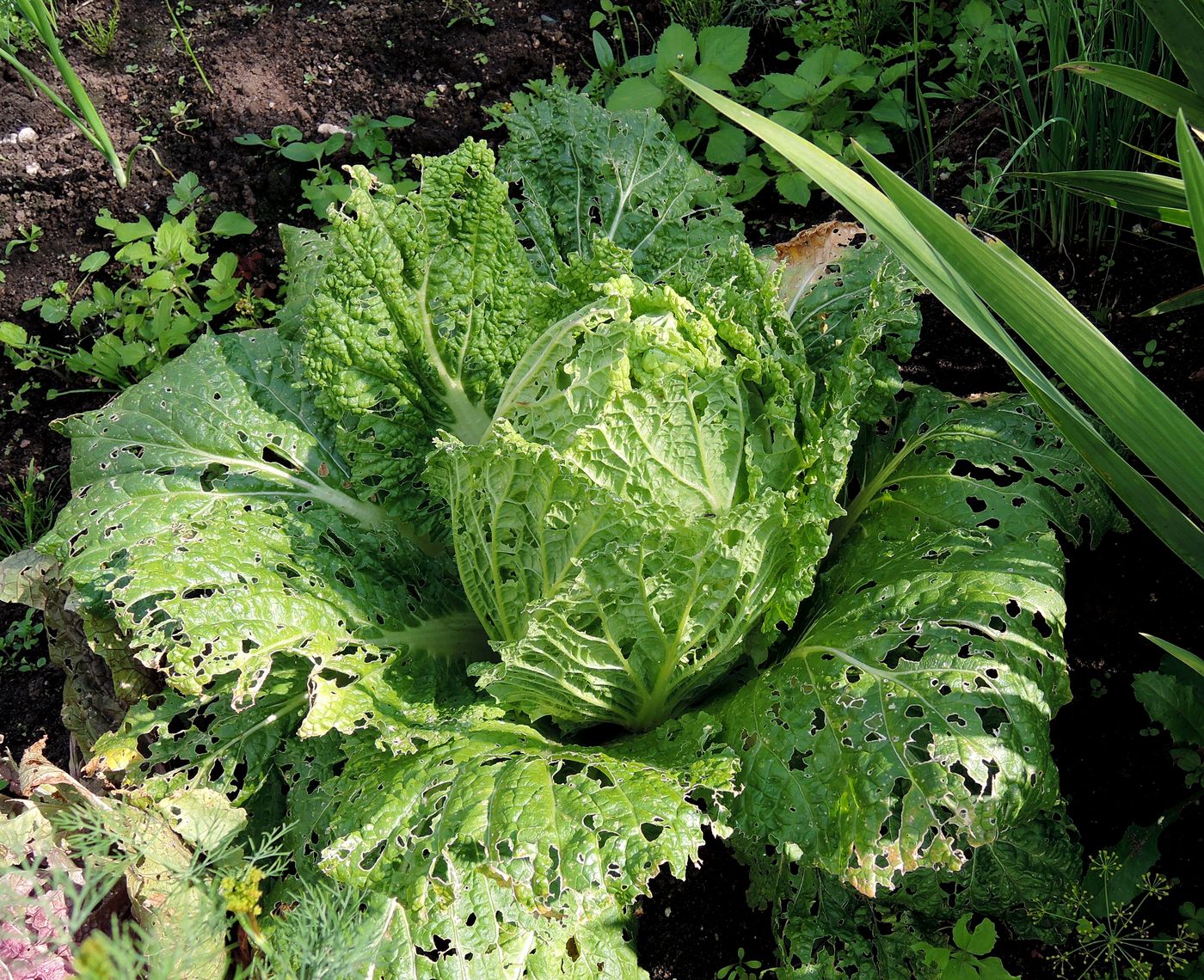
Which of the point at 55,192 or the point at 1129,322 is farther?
the point at 55,192

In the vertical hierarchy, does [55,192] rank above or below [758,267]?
above

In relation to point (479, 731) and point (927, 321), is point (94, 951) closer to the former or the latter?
point (479, 731)

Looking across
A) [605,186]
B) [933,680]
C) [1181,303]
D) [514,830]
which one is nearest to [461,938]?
[514,830]

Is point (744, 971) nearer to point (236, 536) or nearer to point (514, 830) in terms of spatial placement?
point (514, 830)

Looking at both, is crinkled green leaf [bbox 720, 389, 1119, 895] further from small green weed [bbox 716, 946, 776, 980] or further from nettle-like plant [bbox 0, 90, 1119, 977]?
small green weed [bbox 716, 946, 776, 980]

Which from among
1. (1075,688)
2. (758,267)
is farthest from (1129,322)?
(758,267)
